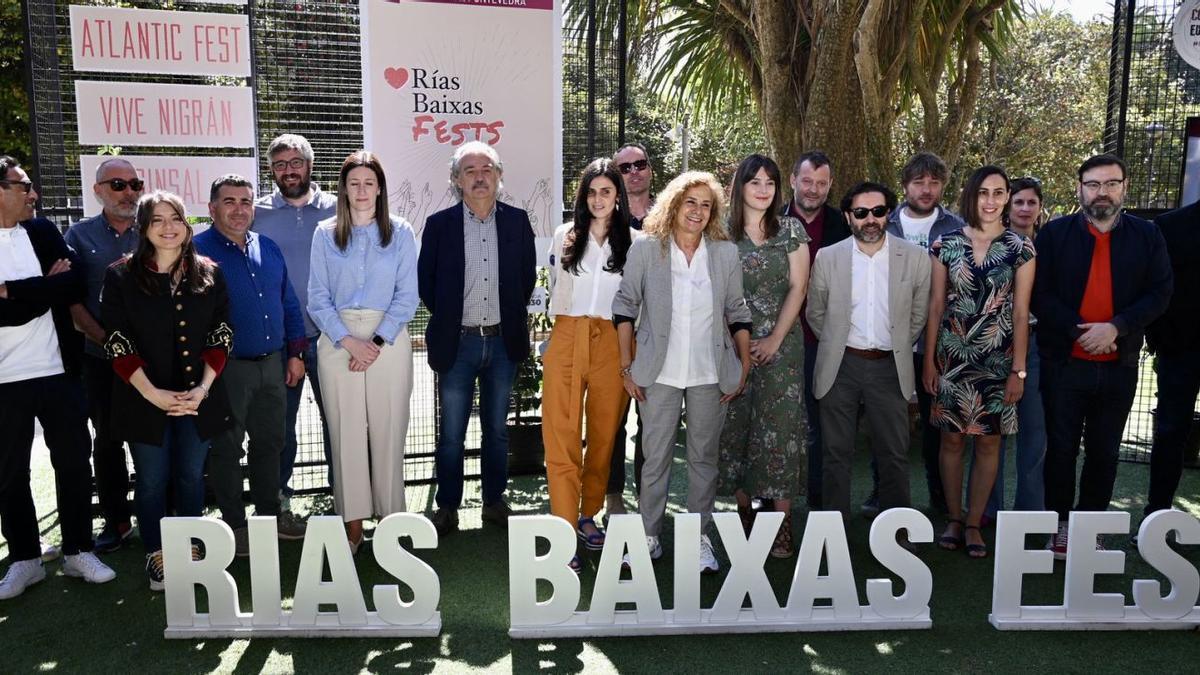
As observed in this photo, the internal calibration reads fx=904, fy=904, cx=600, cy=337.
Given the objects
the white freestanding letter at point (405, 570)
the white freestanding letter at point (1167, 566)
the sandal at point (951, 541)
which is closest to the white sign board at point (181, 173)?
the white freestanding letter at point (405, 570)

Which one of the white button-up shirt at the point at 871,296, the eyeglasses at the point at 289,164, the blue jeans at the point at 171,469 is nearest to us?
the blue jeans at the point at 171,469

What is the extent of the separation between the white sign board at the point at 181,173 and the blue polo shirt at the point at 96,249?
660 millimetres

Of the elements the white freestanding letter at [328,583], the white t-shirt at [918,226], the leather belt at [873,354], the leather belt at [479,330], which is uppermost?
the white t-shirt at [918,226]

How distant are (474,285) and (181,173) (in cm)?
173

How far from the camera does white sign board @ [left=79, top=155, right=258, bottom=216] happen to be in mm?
4445

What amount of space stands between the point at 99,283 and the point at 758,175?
9.16ft

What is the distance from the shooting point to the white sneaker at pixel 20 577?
353 cm

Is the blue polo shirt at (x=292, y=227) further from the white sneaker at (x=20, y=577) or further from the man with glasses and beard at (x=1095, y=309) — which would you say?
the man with glasses and beard at (x=1095, y=309)

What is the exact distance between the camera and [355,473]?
12.7ft

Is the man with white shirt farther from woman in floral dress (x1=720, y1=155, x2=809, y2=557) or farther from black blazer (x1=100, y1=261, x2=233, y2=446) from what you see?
woman in floral dress (x1=720, y1=155, x2=809, y2=557)

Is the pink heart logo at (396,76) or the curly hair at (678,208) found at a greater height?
the pink heart logo at (396,76)

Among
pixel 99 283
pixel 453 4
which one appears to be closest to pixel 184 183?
pixel 99 283

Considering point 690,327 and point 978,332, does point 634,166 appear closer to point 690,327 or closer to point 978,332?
point 690,327

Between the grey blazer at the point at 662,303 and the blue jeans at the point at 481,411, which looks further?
the blue jeans at the point at 481,411
